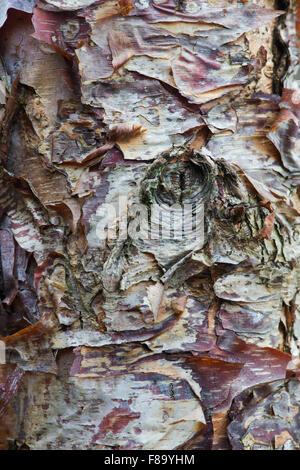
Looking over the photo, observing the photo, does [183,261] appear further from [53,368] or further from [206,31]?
[206,31]

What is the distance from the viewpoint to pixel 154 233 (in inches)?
28.9

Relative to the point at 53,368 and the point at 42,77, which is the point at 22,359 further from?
the point at 42,77

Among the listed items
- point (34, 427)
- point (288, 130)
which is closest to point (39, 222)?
point (34, 427)

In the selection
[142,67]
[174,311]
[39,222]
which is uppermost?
[142,67]

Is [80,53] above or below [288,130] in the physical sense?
above

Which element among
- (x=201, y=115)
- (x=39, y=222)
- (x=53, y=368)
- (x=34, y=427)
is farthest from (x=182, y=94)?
(x=34, y=427)

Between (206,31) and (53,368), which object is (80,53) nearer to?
(206,31)

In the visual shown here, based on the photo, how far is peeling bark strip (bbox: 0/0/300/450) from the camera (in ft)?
2.38

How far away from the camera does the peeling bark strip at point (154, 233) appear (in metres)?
0.73

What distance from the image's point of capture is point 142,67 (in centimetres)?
76

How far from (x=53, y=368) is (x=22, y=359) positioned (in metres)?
0.06

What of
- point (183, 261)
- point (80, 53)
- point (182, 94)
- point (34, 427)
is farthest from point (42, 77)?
point (34, 427)

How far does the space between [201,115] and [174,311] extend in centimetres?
31

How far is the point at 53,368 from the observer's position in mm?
760
